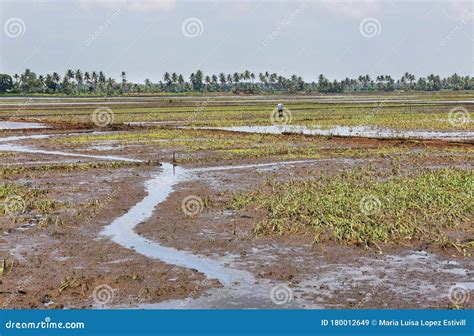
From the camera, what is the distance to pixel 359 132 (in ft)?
143

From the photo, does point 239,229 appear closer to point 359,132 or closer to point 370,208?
point 370,208

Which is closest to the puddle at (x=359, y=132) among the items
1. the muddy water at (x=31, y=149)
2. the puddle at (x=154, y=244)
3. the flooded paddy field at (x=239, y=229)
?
the flooded paddy field at (x=239, y=229)

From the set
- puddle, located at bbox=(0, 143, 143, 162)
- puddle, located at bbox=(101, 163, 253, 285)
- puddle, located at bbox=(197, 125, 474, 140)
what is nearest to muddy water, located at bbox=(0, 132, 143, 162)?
puddle, located at bbox=(0, 143, 143, 162)

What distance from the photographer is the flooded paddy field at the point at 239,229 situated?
1088 cm

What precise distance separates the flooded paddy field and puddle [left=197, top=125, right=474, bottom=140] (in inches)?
348

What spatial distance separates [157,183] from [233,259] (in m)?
10.5

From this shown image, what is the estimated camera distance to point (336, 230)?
14484 millimetres

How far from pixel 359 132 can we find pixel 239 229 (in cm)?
2976

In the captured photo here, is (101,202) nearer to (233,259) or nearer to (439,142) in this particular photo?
(233,259)

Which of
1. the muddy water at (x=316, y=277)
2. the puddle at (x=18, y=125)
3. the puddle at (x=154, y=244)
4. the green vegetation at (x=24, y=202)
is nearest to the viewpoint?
the muddy water at (x=316, y=277)

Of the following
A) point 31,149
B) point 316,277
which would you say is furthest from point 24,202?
point 31,149

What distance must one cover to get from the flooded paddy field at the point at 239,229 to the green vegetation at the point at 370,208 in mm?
51

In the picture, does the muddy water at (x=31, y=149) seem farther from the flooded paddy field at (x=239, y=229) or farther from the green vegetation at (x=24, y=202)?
the green vegetation at (x=24, y=202)

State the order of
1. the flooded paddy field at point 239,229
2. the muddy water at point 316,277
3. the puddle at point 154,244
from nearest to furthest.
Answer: the muddy water at point 316,277 < the flooded paddy field at point 239,229 < the puddle at point 154,244
